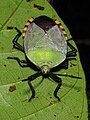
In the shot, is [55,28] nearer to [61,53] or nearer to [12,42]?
[61,53]

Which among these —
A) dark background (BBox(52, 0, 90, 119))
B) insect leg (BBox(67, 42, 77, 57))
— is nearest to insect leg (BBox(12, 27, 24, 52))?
insect leg (BBox(67, 42, 77, 57))

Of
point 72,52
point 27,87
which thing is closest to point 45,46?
point 72,52

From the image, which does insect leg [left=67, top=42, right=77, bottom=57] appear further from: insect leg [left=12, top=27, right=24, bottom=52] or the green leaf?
insect leg [left=12, top=27, right=24, bottom=52]

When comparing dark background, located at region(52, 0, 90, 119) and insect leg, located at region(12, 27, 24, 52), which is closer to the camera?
insect leg, located at region(12, 27, 24, 52)

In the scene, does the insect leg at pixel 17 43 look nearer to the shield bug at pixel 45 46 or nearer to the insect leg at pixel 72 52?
the shield bug at pixel 45 46

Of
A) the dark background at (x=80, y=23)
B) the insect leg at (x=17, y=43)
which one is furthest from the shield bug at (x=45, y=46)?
the dark background at (x=80, y=23)

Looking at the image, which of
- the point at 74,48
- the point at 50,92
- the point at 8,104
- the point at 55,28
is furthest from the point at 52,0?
the point at 8,104

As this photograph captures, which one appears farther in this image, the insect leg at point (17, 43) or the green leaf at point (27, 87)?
the insect leg at point (17, 43)
